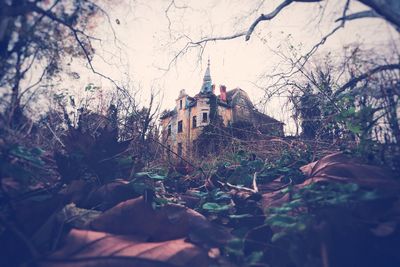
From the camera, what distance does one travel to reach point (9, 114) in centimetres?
158

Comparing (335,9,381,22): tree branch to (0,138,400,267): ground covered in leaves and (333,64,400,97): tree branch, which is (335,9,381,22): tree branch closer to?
(333,64,400,97): tree branch

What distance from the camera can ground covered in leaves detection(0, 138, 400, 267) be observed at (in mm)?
1252

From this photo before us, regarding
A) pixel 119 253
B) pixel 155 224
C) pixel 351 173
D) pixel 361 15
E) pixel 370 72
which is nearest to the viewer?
pixel 119 253

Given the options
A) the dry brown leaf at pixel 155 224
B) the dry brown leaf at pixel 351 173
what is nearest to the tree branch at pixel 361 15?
the dry brown leaf at pixel 351 173

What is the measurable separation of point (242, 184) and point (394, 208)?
1.23 meters

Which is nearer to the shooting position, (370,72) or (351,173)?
(351,173)

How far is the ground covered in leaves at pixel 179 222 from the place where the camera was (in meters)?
1.25

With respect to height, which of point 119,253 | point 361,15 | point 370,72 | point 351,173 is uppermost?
point 361,15

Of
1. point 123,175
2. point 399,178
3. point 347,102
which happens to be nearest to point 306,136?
point 347,102

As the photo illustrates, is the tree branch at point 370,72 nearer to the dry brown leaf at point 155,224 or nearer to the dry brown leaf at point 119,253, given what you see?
the dry brown leaf at point 155,224

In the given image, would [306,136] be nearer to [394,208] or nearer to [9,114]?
[394,208]

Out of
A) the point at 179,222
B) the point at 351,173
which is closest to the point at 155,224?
the point at 179,222

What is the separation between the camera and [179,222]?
167 cm

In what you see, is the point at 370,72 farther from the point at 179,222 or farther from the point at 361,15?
the point at 179,222
